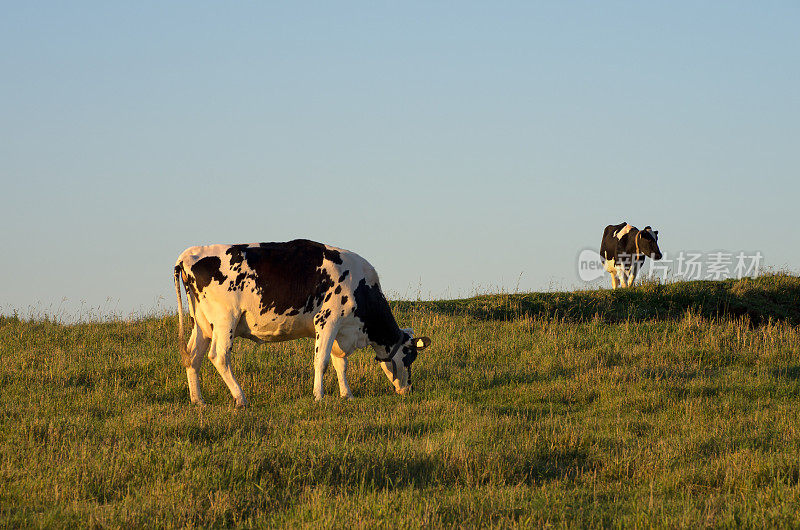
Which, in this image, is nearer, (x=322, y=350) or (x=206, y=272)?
(x=206, y=272)

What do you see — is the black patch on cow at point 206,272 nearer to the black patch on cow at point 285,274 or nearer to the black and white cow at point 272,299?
the black and white cow at point 272,299

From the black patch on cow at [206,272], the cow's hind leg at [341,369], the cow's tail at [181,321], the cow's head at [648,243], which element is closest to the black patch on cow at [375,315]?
the cow's hind leg at [341,369]

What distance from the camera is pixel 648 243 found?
2984cm

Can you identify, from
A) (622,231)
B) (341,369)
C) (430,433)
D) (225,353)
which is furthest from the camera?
(622,231)

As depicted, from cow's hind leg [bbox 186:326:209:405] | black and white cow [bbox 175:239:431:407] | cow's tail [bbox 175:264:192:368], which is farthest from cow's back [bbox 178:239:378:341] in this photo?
cow's hind leg [bbox 186:326:209:405]

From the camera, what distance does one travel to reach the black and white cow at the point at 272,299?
12.9 meters

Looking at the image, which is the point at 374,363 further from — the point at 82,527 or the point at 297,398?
the point at 82,527

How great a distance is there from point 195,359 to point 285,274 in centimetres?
195

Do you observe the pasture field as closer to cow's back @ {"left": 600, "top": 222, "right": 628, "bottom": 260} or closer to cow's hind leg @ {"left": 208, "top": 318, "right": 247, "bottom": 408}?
cow's hind leg @ {"left": 208, "top": 318, "right": 247, "bottom": 408}

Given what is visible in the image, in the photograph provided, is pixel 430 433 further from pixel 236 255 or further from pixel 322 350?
pixel 236 255

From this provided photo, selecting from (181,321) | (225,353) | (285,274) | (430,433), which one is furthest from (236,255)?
(430,433)

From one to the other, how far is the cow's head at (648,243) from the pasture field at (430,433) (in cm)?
1136

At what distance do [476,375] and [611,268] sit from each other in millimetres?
17852

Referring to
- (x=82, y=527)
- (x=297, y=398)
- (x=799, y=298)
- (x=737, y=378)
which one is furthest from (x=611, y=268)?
(x=82, y=527)
